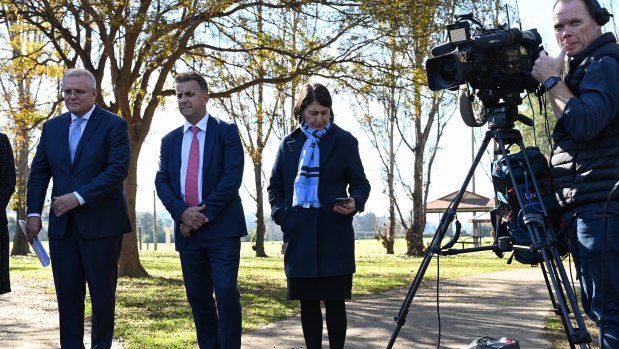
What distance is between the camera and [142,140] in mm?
16391

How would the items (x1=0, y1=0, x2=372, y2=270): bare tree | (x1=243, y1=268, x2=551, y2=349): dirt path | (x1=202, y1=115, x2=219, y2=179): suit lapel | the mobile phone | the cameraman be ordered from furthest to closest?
(x1=0, y1=0, x2=372, y2=270): bare tree → (x1=243, y1=268, x2=551, y2=349): dirt path → (x1=202, y1=115, x2=219, y2=179): suit lapel → the mobile phone → the cameraman

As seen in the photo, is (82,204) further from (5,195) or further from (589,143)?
(589,143)

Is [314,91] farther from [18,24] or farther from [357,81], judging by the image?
[18,24]

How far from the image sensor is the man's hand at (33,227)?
18.0 feet

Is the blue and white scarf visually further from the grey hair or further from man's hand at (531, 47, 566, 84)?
man's hand at (531, 47, 566, 84)

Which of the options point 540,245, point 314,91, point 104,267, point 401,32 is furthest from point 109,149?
point 401,32

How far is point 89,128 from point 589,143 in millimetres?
3433

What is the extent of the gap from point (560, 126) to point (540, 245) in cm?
60

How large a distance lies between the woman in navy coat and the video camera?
4.04ft

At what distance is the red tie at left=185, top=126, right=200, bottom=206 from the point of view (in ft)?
18.1

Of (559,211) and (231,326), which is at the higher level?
(559,211)

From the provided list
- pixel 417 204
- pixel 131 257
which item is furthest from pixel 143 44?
pixel 417 204

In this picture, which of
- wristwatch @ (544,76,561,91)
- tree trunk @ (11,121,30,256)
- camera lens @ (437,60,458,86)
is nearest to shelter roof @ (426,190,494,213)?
tree trunk @ (11,121,30,256)

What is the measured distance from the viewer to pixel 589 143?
3.83m
